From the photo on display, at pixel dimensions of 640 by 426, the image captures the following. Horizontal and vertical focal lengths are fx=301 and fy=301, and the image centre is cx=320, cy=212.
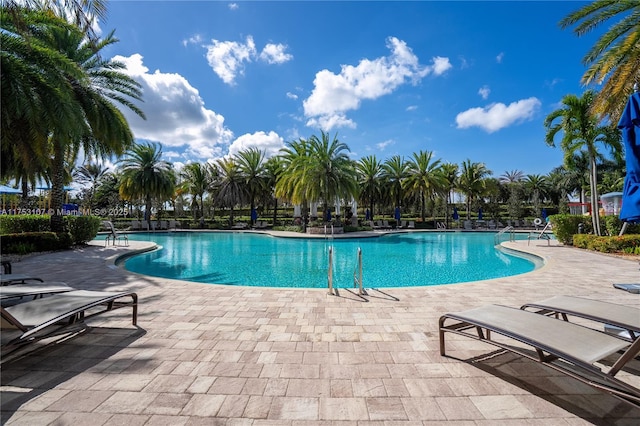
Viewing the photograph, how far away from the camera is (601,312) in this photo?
3107 millimetres

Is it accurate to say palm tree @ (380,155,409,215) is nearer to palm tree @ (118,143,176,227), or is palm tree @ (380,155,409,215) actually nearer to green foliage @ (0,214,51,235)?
palm tree @ (118,143,176,227)

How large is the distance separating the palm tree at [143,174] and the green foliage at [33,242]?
15.4 metres

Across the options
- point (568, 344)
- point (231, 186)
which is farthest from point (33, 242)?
point (231, 186)

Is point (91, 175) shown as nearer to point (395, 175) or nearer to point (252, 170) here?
point (252, 170)

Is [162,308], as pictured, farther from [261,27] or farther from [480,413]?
[261,27]

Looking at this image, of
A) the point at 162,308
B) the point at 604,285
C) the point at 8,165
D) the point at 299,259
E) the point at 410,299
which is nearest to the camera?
the point at 162,308

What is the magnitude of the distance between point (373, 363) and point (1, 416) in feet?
10.2

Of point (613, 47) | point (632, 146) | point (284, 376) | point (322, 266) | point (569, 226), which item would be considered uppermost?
point (613, 47)

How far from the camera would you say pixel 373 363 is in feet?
10.5

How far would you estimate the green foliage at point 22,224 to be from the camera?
13.4 metres

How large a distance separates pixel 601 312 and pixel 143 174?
31.9m

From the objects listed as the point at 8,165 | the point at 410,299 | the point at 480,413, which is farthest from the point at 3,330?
the point at 8,165

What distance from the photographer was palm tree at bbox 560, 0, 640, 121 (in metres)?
8.24

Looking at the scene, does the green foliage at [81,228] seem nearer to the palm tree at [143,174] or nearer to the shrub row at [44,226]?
the shrub row at [44,226]
